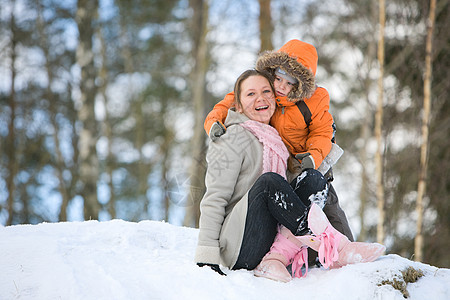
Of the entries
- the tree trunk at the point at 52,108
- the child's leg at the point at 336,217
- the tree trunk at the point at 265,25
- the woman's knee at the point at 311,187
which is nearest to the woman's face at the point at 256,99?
the woman's knee at the point at 311,187

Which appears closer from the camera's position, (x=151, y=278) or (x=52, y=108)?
(x=151, y=278)

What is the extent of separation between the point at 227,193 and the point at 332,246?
0.61 metres

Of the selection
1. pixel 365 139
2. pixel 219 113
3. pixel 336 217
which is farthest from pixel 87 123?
pixel 365 139

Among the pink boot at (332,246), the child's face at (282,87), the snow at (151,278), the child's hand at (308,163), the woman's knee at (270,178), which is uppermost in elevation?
the child's face at (282,87)

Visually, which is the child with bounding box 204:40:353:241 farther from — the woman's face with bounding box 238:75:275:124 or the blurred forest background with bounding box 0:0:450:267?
the blurred forest background with bounding box 0:0:450:267

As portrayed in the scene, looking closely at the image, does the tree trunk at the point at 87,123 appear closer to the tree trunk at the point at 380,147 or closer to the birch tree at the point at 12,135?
the birch tree at the point at 12,135

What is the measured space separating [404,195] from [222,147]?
500 cm

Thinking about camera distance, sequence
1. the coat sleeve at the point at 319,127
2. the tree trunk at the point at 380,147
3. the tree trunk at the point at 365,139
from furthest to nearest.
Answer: the tree trunk at the point at 365,139, the tree trunk at the point at 380,147, the coat sleeve at the point at 319,127

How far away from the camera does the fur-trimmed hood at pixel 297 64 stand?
2.50m

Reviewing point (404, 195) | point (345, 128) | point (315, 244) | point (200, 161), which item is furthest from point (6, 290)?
point (345, 128)

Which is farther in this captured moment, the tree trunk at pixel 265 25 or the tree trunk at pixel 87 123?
the tree trunk at pixel 265 25

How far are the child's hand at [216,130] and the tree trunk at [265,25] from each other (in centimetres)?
472

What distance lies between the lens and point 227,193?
2289 mm

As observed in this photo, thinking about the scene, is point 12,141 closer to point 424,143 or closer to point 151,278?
point 424,143
